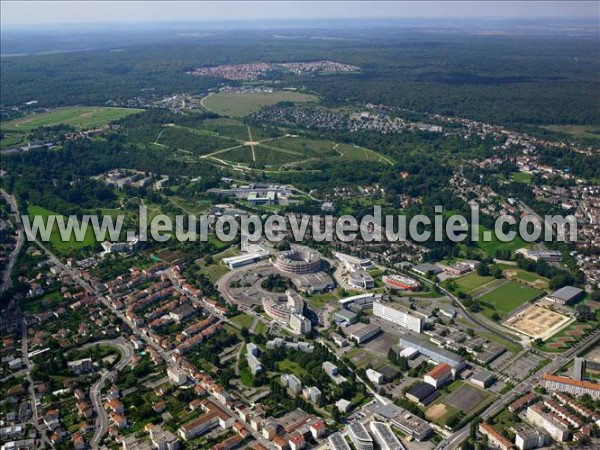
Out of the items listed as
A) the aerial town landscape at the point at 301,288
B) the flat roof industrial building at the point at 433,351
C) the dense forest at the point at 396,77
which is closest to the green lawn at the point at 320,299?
the aerial town landscape at the point at 301,288

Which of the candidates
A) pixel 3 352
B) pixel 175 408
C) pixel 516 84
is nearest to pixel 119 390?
pixel 175 408

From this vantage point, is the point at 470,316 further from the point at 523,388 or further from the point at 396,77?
the point at 396,77

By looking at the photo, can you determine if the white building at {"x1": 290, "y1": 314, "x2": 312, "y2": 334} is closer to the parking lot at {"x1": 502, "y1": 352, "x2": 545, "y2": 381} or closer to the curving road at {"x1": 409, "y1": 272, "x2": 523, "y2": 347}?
the curving road at {"x1": 409, "y1": 272, "x2": 523, "y2": 347}

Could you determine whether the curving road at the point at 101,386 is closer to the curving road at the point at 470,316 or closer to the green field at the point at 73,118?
the curving road at the point at 470,316

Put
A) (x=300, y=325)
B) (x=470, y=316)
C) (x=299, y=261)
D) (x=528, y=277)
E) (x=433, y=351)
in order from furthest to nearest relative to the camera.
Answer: (x=299, y=261), (x=528, y=277), (x=470, y=316), (x=300, y=325), (x=433, y=351)

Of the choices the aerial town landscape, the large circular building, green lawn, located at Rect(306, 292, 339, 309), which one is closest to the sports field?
the aerial town landscape

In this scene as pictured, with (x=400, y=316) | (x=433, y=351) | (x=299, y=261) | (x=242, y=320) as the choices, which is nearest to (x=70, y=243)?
(x=299, y=261)
